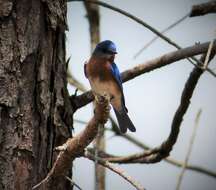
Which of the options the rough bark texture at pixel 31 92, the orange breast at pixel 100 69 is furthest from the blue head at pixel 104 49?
the rough bark texture at pixel 31 92

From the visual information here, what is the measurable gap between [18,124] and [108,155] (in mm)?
1207

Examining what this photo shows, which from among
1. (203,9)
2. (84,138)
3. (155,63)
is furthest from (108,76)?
(84,138)

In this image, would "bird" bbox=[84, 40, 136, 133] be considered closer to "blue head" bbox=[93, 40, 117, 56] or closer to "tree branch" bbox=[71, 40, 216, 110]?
"blue head" bbox=[93, 40, 117, 56]

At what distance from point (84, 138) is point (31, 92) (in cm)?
51

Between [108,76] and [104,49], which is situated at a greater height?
[104,49]

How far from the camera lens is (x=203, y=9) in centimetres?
314

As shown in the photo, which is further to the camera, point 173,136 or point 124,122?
point 124,122

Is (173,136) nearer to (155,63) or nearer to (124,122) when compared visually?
(155,63)

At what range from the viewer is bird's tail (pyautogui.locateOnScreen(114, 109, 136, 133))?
447cm

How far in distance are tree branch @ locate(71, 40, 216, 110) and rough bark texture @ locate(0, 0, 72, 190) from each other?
0.55 feet

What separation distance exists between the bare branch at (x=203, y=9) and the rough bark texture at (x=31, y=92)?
2.62 feet

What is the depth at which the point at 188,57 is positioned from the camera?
10.4 ft

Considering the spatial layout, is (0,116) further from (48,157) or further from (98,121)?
(98,121)

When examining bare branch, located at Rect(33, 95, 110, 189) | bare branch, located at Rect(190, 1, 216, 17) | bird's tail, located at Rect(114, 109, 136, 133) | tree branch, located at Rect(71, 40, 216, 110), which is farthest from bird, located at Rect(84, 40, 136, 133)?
bare branch, located at Rect(33, 95, 110, 189)
